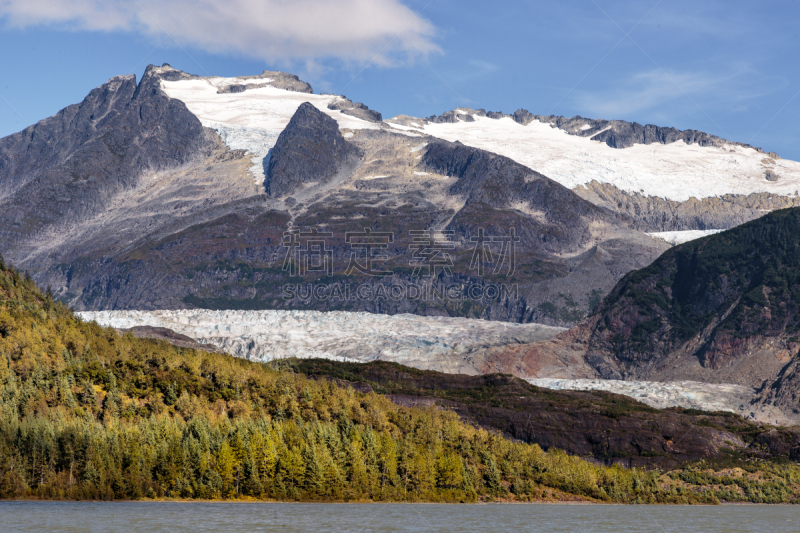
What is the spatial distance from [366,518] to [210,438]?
21897mm

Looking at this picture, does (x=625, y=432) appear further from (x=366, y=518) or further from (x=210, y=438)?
(x=210, y=438)

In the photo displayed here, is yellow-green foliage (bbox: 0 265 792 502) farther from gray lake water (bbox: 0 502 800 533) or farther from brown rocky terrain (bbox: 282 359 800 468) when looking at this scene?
brown rocky terrain (bbox: 282 359 800 468)

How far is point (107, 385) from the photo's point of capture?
112 metres

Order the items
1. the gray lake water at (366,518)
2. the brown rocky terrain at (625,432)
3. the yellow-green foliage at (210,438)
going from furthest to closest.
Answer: the brown rocky terrain at (625,432), the yellow-green foliage at (210,438), the gray lake water at (366,518)

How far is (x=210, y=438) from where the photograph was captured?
104 meters

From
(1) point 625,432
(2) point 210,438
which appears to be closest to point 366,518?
(2) point 210,438

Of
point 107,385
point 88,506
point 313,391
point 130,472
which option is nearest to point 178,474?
point 130,472

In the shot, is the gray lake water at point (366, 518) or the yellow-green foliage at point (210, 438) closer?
the gray lake water at point (366, 518)

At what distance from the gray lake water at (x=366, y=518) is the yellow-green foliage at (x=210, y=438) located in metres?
4.06

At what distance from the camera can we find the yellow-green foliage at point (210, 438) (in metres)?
96.8

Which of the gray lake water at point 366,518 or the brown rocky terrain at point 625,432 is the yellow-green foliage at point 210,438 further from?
the brown rocky terrain at point 625,432

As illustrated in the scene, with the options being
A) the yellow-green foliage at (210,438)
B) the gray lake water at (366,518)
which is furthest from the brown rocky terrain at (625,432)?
the gray lake water at (366,518)

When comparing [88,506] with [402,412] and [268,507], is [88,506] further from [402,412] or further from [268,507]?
[402,412]

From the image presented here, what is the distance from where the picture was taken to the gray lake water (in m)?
81.2
